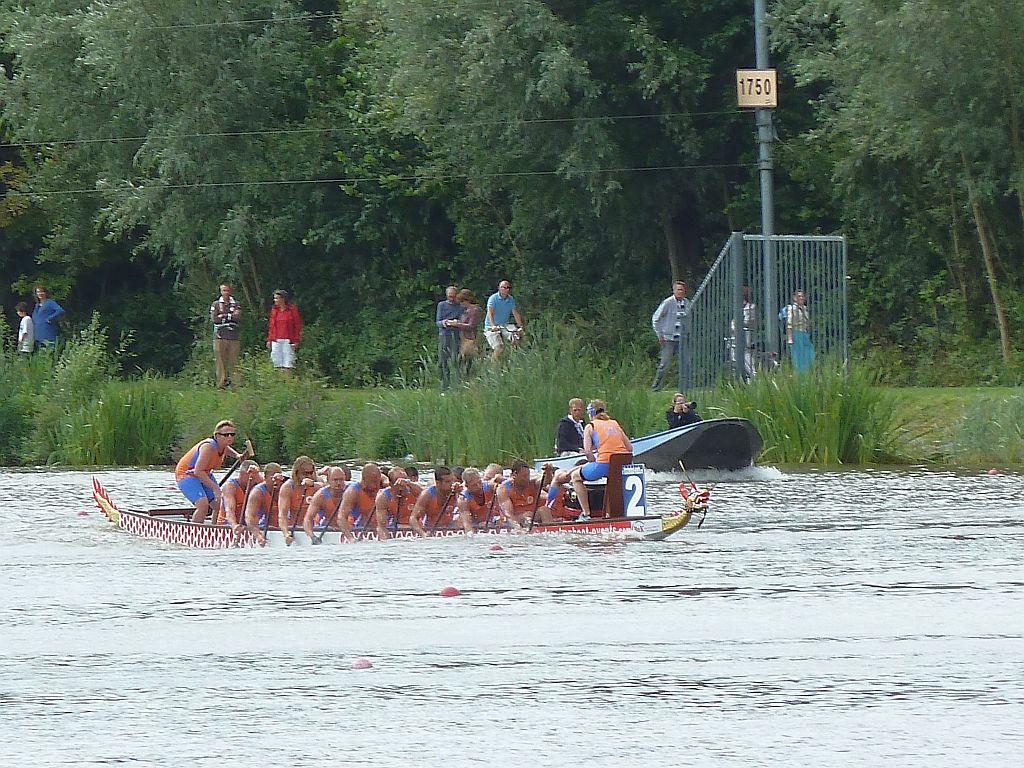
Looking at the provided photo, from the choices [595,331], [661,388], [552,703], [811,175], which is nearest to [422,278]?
[595,331]

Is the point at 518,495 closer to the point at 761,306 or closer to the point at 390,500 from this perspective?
the point at 390,500

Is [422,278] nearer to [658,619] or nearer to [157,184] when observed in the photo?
[157,184]

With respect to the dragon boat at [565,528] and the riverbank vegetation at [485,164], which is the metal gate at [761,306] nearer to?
the riverbank vegetation at [485,164]

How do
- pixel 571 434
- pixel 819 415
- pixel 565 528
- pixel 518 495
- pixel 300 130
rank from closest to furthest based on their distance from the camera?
1. pixel 565 528
2. pixel 518 495
3. pixel 571 434
4. pixel 819 415
5. pixel 300 130

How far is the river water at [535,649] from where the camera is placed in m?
11.0

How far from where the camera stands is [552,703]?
1212 centimetres

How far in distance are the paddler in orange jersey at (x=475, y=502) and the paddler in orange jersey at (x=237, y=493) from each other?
2.18 m

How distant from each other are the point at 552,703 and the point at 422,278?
37506 mm

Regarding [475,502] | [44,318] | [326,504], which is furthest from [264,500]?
[44,318]

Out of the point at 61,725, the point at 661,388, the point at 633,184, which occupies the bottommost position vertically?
the point at 61,725

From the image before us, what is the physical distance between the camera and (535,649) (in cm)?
1423

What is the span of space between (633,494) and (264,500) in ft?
12.8

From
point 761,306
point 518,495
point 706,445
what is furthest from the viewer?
point 761,306

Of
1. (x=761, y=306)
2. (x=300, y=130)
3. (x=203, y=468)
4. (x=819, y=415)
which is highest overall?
(x=300, y=130)
